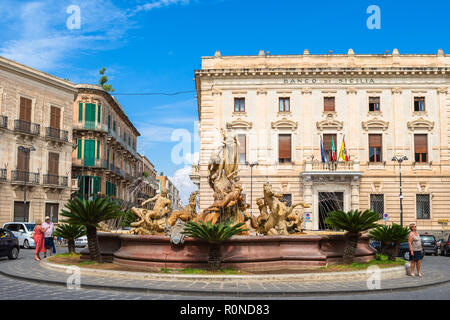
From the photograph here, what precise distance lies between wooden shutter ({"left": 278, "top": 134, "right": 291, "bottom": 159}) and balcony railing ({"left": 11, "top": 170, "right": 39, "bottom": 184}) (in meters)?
18.2

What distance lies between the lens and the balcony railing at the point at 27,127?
113 feet

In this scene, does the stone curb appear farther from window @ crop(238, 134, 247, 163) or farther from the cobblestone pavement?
window @ crop(238, 134, 247, 163)

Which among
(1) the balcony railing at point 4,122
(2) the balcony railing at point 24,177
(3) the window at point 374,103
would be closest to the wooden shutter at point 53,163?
(2) the balcony railing at point 24,177

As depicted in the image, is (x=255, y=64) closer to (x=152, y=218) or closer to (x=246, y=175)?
(x=246, y=175)

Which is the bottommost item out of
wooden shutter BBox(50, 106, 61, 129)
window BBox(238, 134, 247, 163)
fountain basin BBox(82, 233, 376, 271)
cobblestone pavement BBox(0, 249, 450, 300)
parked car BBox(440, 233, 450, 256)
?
parked car BBox(440, 233, 450, 256)

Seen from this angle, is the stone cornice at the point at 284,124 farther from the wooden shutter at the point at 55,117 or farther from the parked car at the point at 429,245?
the wooden shutter at the point at 55,117

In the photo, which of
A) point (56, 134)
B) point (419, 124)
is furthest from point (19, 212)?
point (419, 124)

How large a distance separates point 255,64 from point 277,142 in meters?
6.27

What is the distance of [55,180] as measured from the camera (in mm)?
37594

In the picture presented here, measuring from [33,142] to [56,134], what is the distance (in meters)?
2.35

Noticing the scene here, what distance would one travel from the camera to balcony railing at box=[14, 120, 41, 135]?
113ft

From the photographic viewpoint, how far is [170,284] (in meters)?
10.2

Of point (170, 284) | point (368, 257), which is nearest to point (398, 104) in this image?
point (368, 257)

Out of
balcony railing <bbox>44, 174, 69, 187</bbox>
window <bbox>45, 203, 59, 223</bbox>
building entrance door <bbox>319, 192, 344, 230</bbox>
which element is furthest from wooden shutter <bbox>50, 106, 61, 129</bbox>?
building entrance door <bbox>319, 192, 344, 230</bbox>
